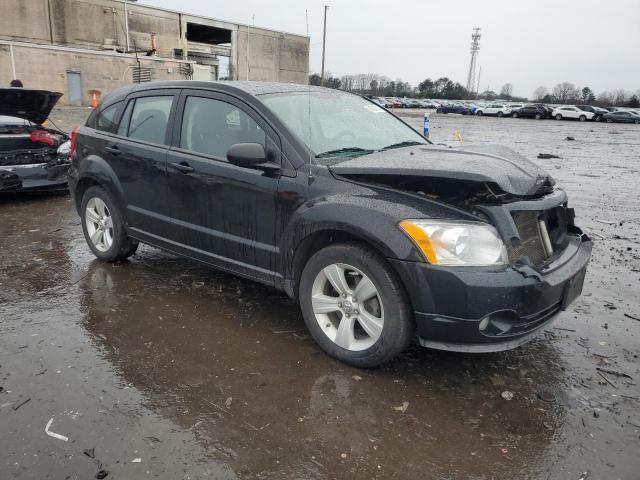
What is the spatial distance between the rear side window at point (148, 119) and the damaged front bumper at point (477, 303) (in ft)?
8.57

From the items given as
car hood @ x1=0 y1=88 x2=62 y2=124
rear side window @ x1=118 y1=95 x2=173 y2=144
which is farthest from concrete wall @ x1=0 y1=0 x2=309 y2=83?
rear side window @ x1=118 y1=95 x2=173 y2=144

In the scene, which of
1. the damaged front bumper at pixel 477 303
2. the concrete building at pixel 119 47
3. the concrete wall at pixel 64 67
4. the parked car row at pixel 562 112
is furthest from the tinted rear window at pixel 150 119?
the parked car row at pixel 562 112

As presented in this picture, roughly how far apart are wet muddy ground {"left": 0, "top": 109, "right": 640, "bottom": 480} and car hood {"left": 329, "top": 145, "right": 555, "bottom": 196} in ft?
3.99

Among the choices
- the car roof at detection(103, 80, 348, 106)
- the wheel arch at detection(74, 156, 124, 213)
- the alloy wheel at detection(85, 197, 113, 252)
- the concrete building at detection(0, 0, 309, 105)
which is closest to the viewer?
the car roof at detection(103, 80, 348, 106)

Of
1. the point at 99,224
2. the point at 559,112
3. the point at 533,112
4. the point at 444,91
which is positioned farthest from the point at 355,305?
the point at 444,91

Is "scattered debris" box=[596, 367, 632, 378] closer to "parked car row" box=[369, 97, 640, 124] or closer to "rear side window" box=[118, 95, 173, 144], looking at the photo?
"rear side window" box=[118, 95, 173, 144]

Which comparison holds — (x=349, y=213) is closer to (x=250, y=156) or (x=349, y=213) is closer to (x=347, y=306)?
(x=347, y=306)

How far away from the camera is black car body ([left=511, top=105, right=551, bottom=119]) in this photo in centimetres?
5122

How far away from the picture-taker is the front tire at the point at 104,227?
5090 millimetres

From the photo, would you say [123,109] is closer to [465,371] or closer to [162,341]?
[162,341]

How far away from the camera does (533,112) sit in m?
51.3

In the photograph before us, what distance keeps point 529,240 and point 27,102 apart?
23.9 feet

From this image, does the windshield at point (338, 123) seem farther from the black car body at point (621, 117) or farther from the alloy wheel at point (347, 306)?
the black car body at point (621, 117)

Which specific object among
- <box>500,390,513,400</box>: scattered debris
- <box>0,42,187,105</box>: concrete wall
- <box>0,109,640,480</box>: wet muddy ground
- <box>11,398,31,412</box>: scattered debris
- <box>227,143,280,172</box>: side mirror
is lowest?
<box>11,398,31,412</box>: scattered debris
